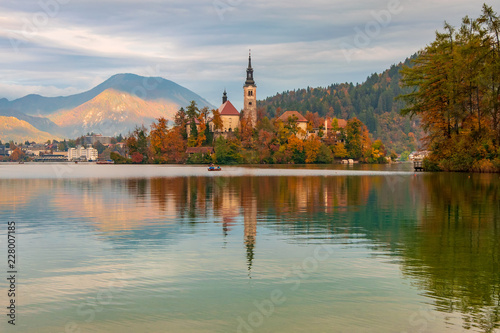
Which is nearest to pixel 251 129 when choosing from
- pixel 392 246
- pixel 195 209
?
pixel 195 209

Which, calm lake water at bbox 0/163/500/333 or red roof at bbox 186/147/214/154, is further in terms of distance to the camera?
red roof at bbox 186/147/214/154

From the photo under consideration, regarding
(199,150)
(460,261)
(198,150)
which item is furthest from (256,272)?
(198,150)

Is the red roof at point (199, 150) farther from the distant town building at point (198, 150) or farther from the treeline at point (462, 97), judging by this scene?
the treeline at point (462, 97)

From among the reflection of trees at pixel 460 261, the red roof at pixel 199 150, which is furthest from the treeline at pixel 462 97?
the red roof at pixel 199 150

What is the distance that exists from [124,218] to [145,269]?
12777 mm

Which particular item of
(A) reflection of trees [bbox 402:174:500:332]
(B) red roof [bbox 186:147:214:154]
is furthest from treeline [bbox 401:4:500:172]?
(B) red roof [bbox 186:147:214:154]

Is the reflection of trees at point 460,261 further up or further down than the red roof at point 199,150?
further down

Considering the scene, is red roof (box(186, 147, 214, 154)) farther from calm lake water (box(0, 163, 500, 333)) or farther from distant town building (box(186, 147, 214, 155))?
calm lake water (box(0, 163, 500, 333))

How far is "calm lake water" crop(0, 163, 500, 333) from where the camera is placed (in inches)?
434

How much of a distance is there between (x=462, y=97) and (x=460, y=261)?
68831 mm

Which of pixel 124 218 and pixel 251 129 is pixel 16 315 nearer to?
pixel 124 218

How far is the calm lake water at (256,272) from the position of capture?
11.0m

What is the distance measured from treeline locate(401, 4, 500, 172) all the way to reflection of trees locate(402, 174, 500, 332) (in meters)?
47.4

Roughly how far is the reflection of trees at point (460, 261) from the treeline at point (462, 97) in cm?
4741
